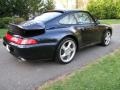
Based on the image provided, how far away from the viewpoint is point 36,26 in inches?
216

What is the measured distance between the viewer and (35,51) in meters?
5.36

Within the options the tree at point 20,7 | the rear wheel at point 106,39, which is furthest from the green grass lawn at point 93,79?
the tree at point 20,7

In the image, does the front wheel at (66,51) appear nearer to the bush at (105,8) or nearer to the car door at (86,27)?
the car door at (86,27)

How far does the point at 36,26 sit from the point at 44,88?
163 cm

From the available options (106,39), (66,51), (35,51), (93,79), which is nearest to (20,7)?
(106,39)

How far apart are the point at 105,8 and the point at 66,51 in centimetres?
1212

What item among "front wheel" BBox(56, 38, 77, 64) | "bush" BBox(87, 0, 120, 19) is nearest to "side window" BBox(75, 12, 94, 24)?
"front wheel" BBox(56, 38, 77, 64)

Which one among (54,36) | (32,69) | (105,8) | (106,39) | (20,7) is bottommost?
(32,69)

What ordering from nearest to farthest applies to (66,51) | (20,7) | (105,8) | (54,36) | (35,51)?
1. (35,51)
2. (54,36)
3. (66,51)
4. (20,7)
5. (105,8)

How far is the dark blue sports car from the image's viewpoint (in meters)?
5.38

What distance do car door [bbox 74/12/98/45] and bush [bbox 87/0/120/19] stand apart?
35.0ft

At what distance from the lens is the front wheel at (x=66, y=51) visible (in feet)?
19.0

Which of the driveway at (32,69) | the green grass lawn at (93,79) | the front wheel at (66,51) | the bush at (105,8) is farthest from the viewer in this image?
the bush at (105,8)

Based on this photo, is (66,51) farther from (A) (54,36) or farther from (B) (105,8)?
(B) (105,8)
